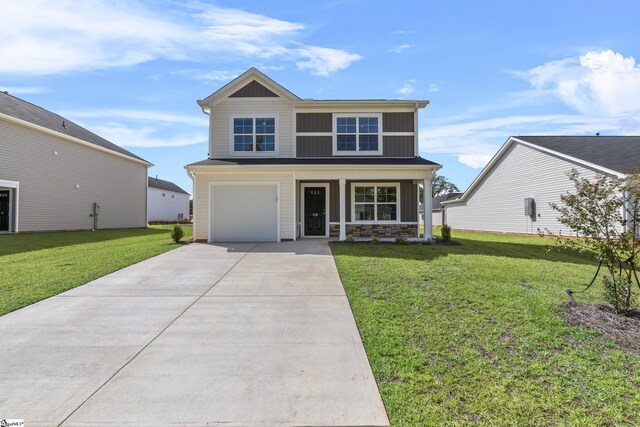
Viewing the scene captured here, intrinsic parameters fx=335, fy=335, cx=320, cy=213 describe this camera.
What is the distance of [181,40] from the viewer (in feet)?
34.6

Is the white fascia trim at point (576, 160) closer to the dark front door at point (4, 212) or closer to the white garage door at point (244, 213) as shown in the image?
the white garage door at point (244, 213)

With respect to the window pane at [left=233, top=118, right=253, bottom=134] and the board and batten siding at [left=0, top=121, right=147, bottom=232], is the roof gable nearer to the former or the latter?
the window pane at [left=233, top=118, right=253, bottom=134]

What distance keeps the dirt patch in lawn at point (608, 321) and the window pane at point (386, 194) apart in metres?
9.52

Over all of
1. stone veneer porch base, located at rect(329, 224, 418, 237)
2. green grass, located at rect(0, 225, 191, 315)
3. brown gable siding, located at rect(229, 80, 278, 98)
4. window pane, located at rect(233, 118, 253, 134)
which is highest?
brown gable siding, located at rect(229, 80, 278, 98)

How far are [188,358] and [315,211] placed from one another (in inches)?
440

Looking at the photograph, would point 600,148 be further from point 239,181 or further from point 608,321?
point 239,181

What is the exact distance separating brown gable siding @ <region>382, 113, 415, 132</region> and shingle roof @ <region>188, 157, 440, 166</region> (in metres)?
1.31

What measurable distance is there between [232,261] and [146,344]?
4913 millimetres

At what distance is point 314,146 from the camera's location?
564 inches

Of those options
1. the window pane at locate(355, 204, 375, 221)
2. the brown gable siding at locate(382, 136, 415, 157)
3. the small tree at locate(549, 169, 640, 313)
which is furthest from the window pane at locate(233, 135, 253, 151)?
the small tree at locate(549, 169, 640, 313)

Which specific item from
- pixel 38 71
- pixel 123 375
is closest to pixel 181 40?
pixel 38 71

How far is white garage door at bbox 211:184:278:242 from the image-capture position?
13.0 metres

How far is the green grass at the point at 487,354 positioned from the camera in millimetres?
2697

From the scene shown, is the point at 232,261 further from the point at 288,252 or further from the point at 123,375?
the point at 123,375
